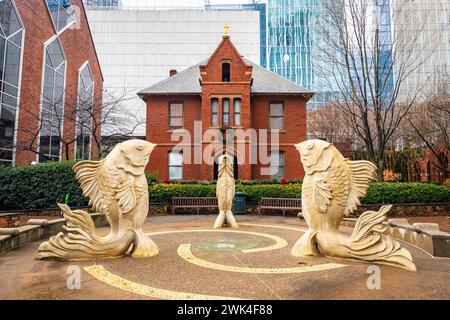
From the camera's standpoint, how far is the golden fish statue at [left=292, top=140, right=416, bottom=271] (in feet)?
16.7

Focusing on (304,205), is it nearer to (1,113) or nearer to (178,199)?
(178,199)

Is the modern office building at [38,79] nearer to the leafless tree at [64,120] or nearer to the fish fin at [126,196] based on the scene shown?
the leafless tree at [64,120]

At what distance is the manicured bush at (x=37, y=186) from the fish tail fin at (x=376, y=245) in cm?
1156

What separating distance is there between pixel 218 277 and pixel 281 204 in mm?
10630

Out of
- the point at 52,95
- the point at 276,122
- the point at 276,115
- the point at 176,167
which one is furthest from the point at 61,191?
the point at 276,115

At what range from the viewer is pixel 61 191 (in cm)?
1214

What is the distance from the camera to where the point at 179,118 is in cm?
2166

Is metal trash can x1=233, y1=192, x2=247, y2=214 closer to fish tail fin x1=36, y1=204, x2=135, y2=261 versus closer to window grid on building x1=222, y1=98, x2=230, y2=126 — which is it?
window grid on building x1=222, y1=98, x2=230, y2=126

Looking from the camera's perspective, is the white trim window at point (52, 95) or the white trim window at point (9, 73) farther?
the white trim window at point (52, 95)

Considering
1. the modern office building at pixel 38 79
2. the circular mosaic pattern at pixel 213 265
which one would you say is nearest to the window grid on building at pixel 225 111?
the modern office building at pixel 38 79

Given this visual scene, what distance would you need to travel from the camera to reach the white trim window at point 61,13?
20125mm

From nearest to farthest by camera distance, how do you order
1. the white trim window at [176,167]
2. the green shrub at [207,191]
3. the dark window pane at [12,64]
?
the green shrub at [207,191] → the dark window pane at [12,64] → the white trim window at [176,167]

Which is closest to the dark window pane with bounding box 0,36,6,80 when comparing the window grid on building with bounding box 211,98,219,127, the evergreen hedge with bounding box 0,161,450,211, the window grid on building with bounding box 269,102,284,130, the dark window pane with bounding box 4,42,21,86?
the dark window pane with bounding box 4,42,21,86
